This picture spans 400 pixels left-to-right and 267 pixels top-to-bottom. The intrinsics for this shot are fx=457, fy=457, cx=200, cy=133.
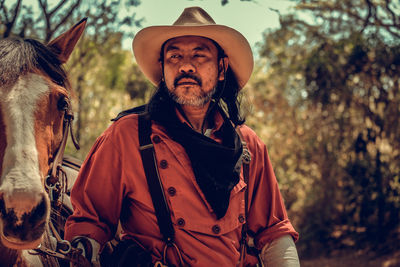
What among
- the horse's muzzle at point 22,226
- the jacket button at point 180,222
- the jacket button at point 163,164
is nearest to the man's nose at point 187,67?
the jacket button at point 163,164

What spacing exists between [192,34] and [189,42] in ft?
0.17

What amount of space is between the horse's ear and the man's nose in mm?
605

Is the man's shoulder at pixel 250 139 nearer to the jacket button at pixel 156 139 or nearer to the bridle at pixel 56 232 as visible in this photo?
the jacket button at pixel 156 139

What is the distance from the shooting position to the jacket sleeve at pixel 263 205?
8.55ft

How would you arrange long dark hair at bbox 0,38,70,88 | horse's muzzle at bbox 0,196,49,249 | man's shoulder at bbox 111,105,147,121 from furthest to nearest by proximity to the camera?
man's shoulder at bbox 111,105,147,121
long dark hair at bbox 0,38,70,88
horse's muzzle at bbox 0,196,49,249

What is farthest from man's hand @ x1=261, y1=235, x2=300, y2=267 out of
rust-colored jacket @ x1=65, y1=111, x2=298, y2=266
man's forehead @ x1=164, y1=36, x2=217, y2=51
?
man's forehead @ x1=164, y1=36, x2=217, y2=51

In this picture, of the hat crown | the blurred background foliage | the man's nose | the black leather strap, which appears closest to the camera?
the black leather strap

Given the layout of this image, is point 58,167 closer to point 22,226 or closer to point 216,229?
point 22,226

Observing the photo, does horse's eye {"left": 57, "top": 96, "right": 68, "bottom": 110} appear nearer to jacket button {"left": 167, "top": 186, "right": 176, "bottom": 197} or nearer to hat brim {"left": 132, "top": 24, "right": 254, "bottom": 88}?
jacket button {"left": 167, "top": 186, "right": 176, "bottom": 197}

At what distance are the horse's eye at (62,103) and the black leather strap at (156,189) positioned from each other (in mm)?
429

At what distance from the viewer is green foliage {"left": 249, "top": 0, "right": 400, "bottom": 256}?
8023 mm

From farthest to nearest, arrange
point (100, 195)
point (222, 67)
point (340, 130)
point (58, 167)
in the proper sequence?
1. point (340, 130)
2. point (222, 67)
3. point (100, 195)
4. point (58, 167)

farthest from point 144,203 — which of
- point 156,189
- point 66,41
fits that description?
point 66,41

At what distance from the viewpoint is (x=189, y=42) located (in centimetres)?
278
